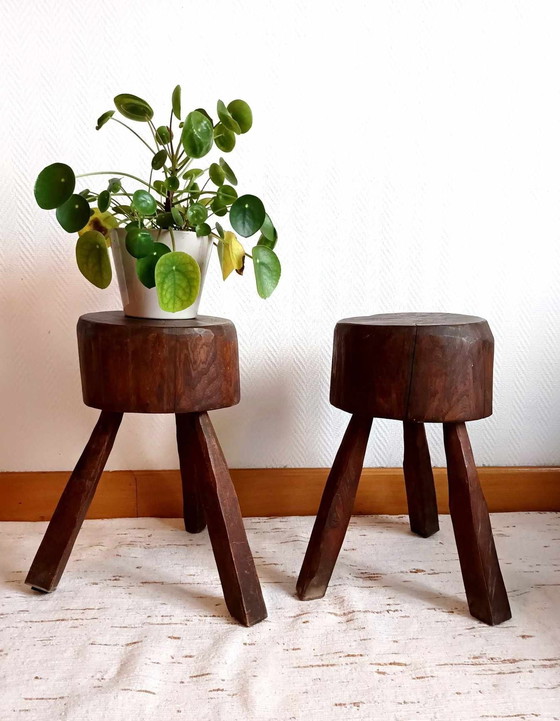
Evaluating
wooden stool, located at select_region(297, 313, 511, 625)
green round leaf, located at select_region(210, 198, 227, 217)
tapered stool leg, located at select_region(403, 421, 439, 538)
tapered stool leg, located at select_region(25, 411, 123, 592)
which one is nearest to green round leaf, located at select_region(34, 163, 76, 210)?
green round leaf, located at select_region(210, 198, 227, 217)

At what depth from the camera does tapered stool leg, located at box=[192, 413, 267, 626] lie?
1.03 metres

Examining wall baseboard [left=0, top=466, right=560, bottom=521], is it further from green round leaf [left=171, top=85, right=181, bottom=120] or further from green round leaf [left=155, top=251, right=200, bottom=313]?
green round leaf [left=171, top=85, right=181, bottom=120]

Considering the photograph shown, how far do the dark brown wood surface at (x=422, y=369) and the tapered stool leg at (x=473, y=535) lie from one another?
6cm

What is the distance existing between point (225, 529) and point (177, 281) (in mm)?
390

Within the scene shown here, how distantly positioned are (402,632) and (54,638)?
51 centimetres

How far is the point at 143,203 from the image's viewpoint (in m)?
0.96

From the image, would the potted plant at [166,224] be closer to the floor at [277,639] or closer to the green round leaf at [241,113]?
the green round leaf at [241,113]

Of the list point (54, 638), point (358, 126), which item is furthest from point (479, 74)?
point (54, 638)

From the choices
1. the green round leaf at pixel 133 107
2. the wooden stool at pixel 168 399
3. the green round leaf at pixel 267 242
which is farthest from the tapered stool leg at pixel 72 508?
Result: the green round leaf at pixel 133 107

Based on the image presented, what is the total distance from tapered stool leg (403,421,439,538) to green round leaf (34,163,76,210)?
0.76m

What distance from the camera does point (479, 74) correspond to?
138 centimetres

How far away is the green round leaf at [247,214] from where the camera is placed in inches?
38.2

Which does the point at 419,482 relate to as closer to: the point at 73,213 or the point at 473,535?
the point at 473,535

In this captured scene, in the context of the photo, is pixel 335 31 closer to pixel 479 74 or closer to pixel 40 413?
pixel 479 74
